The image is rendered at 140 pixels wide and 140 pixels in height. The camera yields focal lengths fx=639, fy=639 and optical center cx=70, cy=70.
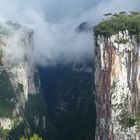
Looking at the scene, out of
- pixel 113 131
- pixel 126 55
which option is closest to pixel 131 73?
pixel 126 55

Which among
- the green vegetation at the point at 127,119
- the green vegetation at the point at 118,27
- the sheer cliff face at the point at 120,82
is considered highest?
the green vegetation at the point at 118,27

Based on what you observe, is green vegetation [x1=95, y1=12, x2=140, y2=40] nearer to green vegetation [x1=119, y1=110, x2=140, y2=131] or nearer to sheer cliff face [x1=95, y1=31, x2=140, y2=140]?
sheer cliff face [x1=95, y1=31, x2=140, y2=140]

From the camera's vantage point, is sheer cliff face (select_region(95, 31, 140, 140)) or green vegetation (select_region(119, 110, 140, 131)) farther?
green vegetation (select_region(119, 110, 140, 131))

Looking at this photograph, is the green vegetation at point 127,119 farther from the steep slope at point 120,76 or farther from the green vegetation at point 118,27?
the green vegetation at point 118,27

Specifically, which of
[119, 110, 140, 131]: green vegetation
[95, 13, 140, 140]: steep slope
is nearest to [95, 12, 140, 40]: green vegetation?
[95, 13, 140, 140]: steep slope

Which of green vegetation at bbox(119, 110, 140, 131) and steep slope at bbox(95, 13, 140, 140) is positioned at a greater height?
steep slope at bbox(95, 13, 140, 140)

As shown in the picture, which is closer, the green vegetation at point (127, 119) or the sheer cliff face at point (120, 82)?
the sheer cliff face at point (120, 82)

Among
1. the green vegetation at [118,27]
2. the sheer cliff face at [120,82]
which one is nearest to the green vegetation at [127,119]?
the sheer cliff face at [120,82]

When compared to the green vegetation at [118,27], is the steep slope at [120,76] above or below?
below
